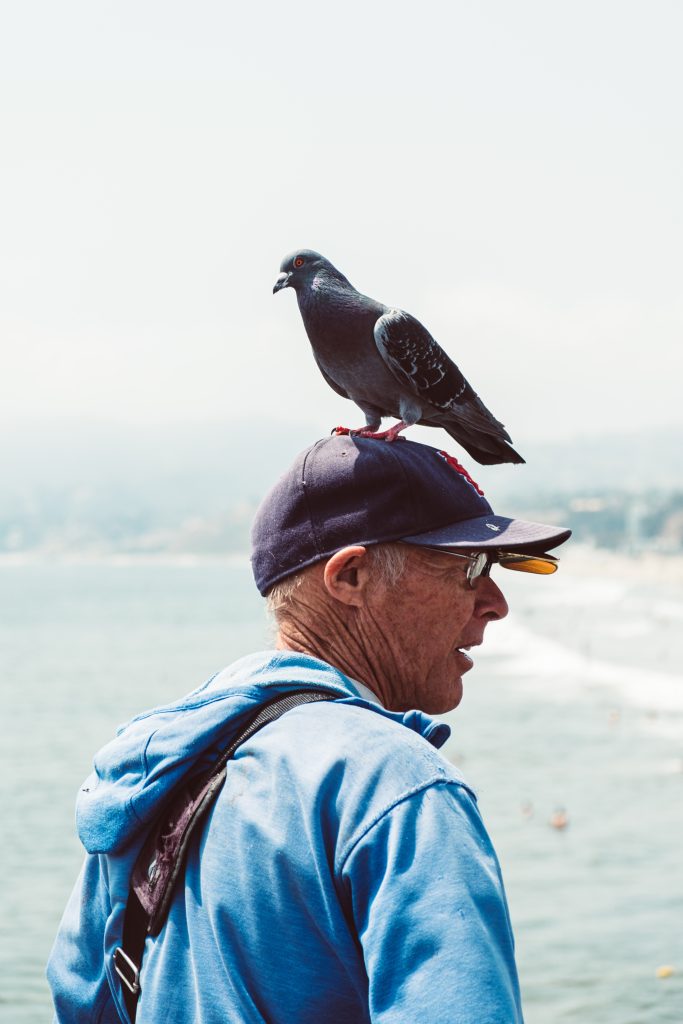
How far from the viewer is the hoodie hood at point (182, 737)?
6.57ft

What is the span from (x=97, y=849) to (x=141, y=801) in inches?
5.7

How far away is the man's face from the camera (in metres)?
2.30

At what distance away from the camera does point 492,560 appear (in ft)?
7.84

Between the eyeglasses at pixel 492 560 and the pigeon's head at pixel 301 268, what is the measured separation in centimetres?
88

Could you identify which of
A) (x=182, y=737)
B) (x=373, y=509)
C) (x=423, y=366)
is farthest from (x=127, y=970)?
(x=423, y=366)

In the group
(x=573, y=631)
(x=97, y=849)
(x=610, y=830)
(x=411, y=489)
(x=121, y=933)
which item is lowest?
(x=573, y=631)

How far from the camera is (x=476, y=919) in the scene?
5.52 ft

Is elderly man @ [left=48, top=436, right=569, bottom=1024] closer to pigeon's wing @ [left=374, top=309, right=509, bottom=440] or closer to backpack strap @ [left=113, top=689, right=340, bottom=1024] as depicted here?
backpack strap @ [left=113, top=689, right=340, bottom=1024]

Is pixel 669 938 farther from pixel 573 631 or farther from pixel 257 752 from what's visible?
pixel 573 631

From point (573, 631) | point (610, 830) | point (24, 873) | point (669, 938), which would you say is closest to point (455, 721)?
point (610, 830)

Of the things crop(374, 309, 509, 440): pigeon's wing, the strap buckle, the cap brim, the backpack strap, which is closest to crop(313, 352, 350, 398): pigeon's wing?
crop(374, 309, 509, 440): pigeon's wing

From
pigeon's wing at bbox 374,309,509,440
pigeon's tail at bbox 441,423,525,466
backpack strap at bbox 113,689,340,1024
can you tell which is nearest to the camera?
backpack strap at bbox 113,689,340,1024

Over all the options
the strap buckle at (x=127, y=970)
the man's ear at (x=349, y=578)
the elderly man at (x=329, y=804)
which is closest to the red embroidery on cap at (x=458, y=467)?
the elderly man at (x=329, y=804)

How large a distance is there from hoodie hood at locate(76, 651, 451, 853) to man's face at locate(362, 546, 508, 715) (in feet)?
0.76
